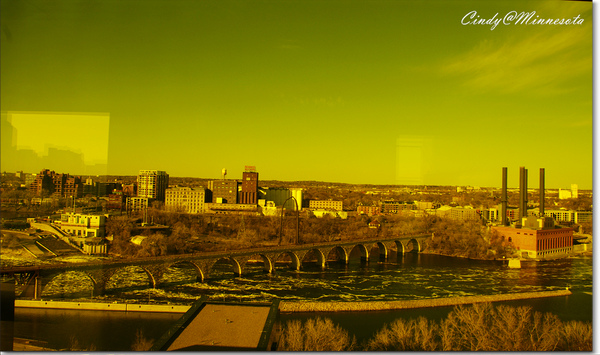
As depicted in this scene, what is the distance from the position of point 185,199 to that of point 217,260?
122 centimetres

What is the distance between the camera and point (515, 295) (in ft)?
17.4

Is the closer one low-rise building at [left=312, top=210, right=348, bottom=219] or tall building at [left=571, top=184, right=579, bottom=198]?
tall building at [left=571, top=184, right=579, bottom=198]

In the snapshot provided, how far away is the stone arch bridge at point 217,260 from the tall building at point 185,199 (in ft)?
2.12

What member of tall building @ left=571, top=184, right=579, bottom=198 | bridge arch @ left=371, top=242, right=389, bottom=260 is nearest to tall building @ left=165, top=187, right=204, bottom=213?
bridge arch @ left=371, top=242, right=389, bottom=260

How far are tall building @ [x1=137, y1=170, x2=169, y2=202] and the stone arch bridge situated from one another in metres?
0.83

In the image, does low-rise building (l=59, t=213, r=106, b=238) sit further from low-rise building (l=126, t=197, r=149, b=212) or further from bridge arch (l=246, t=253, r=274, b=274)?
bridge arch (l=246, t=253, r=274, b=274)

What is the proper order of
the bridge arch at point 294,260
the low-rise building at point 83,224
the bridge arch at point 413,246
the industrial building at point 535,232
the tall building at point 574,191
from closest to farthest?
the low-rise building at point 83,224, the tall building at point 574,191, the industrial building at point 535,232, the bridge arch at point 294,260, the bridge arch at point 413,246

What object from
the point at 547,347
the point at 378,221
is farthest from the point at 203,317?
the point at 378,221

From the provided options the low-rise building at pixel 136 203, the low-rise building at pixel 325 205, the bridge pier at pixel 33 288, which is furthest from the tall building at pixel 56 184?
the low-rise building at pixel 325 205

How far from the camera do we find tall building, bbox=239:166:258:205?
5.22 m

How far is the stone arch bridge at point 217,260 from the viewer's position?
4289 mm

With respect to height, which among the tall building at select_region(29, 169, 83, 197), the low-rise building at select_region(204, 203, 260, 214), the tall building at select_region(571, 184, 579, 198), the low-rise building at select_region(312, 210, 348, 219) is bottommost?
the low-rise building at select_region(312, 210, 348, 219)

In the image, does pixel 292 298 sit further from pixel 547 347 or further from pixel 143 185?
pixel 547 347

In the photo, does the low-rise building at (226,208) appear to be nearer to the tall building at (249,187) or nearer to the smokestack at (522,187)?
the tall building at (249,187)
